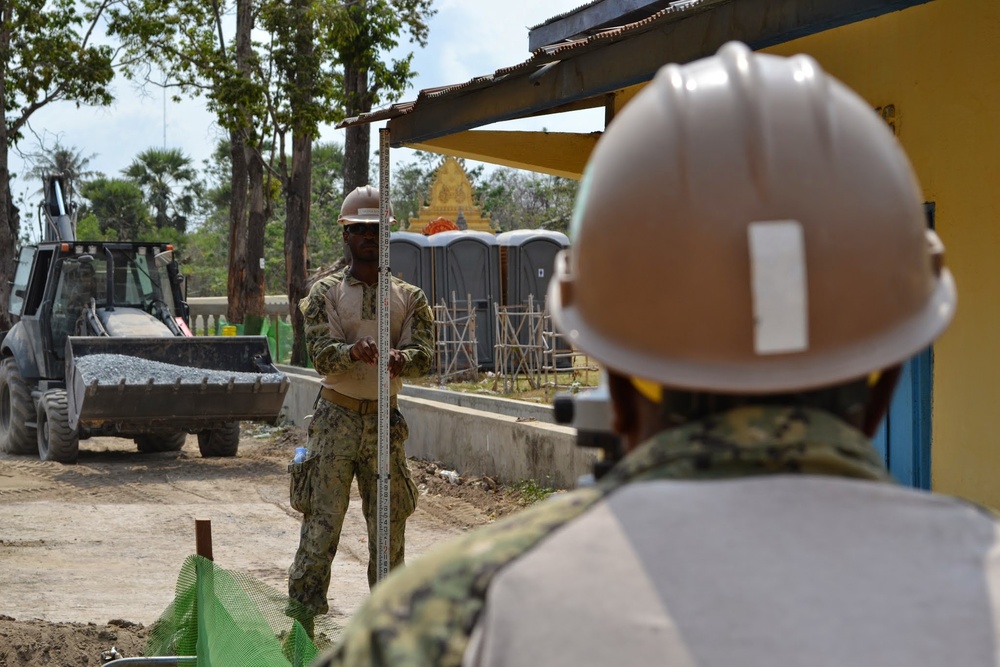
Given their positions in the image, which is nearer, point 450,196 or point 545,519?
point 545,519

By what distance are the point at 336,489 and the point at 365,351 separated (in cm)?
65

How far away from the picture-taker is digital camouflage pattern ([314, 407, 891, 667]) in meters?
1.00

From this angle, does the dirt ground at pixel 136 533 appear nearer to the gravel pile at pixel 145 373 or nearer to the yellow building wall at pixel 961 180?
the gravel pile at pixel 145 373

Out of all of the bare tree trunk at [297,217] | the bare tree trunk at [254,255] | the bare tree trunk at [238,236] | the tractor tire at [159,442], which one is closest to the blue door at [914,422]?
the tractor tire at [159,442]

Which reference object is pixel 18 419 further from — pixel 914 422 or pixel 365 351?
pixel 914 422

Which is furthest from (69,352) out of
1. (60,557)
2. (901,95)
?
(901,95)

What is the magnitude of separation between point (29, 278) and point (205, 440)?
9.60 ft

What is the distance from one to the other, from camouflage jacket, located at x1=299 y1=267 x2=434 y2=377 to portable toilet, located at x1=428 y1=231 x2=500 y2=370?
55.5 feet

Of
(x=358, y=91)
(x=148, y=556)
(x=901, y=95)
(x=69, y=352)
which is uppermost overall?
(x=358, y=91)

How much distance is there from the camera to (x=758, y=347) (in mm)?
1042

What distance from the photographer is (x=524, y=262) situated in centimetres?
2336

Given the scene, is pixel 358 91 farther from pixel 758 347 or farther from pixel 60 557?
pixel 758 347

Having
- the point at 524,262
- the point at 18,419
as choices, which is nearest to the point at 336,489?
the point at 18,419

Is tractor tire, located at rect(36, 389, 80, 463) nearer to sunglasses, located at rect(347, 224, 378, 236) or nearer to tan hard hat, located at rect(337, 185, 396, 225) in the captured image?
tan hard hat, located at rect(337, 185, 396, 225)
